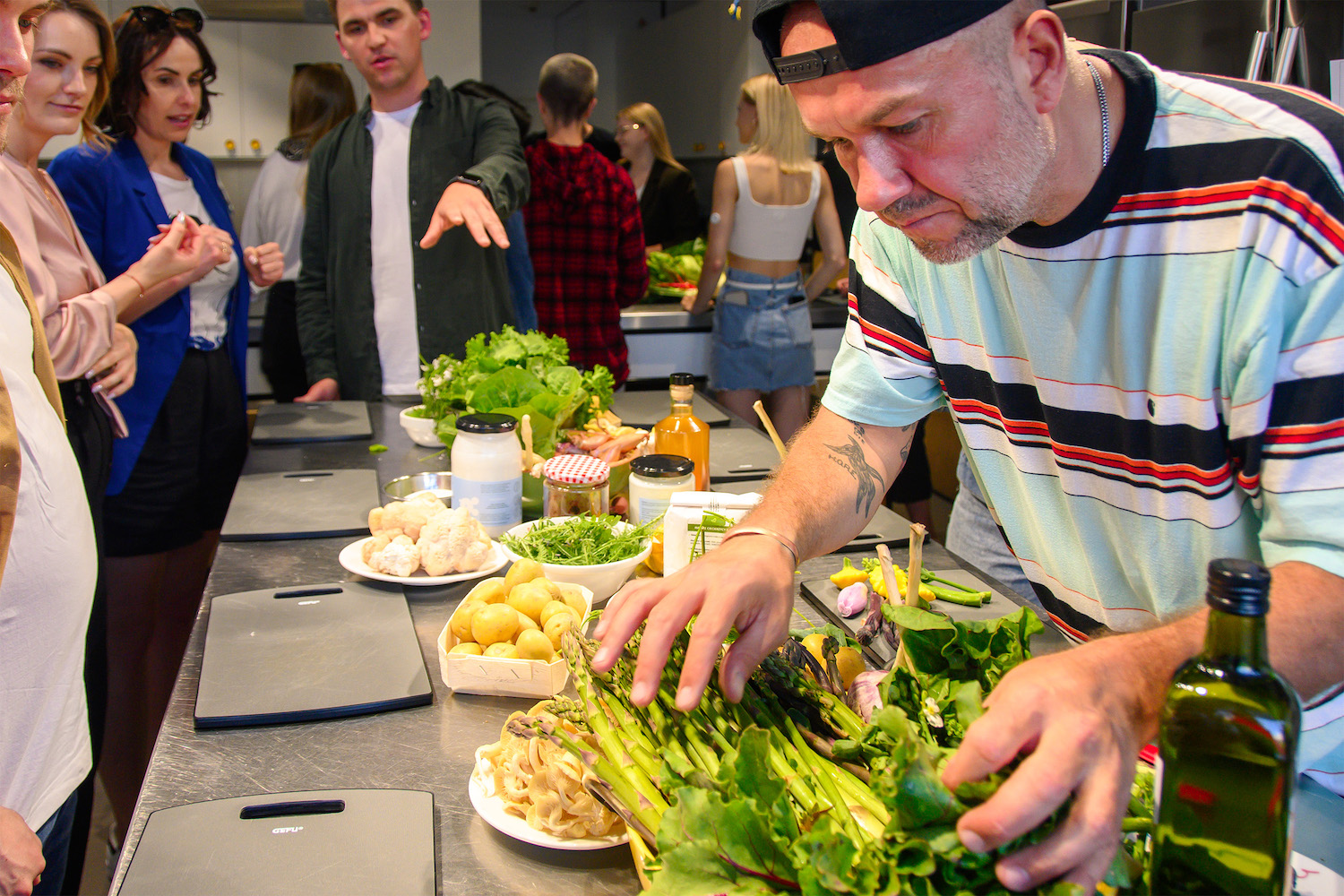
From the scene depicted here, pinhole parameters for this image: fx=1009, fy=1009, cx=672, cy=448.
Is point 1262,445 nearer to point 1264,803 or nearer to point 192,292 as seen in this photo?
point 1264,803

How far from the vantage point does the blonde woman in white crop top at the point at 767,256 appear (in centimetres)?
428

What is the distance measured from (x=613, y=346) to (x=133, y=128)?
2063 mm

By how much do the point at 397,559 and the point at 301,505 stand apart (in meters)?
0.52

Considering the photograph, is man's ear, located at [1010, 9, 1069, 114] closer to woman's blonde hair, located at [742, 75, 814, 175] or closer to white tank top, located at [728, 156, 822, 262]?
woman's blonde hair, located at [742, 75, 814, 175]

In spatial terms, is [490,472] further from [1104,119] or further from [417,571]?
[1104,119]

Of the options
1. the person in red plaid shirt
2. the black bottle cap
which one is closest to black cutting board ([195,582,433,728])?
the black bottle cap

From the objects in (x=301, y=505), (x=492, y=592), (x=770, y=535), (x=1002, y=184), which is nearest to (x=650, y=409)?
(x=301, y=505)

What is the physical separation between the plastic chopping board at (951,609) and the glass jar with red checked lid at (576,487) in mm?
404

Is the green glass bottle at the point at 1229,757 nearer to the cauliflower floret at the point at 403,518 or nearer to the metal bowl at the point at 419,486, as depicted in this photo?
the cauliflower floret at the point at 403,518

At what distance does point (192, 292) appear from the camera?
2838mm

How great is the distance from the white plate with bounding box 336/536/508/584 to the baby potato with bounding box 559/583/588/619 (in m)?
0.22

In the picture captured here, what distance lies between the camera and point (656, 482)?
174cm

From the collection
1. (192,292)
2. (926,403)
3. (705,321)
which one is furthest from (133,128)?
(705,321)

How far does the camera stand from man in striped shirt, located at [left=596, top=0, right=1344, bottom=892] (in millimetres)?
874
